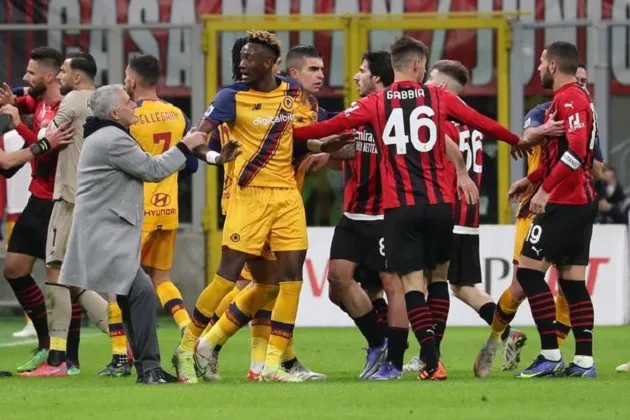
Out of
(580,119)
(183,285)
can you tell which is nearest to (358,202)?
(580,119)

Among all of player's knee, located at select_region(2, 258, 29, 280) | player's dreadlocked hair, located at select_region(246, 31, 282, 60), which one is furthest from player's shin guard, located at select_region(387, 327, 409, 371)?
player's knee, located at select_region(2, 258, 29, 280)

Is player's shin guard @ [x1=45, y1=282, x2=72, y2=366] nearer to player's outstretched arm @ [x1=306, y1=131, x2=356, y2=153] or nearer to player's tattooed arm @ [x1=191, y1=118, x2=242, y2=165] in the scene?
player's tattooed arm @ [x1=191, y1=118, x2=242, y2=165]

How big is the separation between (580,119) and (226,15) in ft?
30.8

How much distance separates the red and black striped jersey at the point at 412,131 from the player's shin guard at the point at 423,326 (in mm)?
581

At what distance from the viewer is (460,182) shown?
1082 centimetres

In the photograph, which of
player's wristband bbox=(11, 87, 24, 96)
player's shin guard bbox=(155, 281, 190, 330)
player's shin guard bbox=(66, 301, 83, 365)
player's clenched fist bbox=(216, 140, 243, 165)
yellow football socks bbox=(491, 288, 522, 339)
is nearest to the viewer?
player's clenched fist bbox=(216, 140, 243, 165)

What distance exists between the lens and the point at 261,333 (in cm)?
1127

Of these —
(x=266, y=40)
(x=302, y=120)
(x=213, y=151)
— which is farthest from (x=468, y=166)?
(x=213, y=151)

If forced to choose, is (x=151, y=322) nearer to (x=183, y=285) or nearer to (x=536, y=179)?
(x=536, y=179)

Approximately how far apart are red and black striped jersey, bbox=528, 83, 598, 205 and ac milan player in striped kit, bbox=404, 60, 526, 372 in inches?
27.8

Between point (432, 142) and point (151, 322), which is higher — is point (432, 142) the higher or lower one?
the higher one

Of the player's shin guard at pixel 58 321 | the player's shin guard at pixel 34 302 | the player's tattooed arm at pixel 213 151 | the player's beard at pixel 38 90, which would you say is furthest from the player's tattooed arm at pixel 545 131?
the player's shin guard at pixel 34 302

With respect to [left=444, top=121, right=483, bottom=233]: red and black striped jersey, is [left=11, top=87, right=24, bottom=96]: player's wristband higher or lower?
higher

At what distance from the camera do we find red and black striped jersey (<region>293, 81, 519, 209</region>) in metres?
10.5
